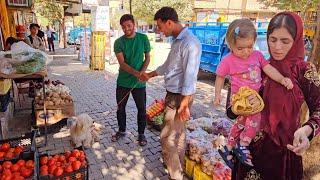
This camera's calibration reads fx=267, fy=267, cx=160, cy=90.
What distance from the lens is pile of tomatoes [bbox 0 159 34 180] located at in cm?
287

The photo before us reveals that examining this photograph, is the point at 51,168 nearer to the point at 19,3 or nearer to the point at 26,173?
the point at 26,173

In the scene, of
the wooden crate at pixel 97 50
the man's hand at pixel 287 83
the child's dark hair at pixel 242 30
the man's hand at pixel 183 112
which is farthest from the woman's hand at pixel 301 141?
the wooden crate at pixel 97 50

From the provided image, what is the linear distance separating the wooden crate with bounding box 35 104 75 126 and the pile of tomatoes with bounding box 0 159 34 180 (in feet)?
7.49

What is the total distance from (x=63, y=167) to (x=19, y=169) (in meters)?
0.47

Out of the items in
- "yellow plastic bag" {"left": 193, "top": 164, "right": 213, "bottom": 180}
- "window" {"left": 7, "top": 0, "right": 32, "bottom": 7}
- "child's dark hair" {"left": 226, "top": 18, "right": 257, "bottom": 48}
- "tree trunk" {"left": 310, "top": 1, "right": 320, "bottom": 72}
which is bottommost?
"yellow plastic bag" {"left": 193, "top": 164, "right": 213, "bottom": 180}

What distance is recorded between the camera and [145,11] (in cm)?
3556

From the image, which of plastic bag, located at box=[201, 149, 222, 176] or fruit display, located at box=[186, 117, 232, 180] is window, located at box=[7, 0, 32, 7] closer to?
fruit display, located at box=[186, 117, 232, 180]

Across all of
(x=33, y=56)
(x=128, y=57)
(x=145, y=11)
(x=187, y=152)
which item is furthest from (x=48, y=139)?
(x=145, y=11)

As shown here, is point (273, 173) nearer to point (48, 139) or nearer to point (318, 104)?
point (318, 104)

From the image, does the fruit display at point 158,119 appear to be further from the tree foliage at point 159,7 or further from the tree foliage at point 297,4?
the tree foliage at point 159,7

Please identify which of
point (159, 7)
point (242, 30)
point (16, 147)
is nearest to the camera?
point (242, 30)

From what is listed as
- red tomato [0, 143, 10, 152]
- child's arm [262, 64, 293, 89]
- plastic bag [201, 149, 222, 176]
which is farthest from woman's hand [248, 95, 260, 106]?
red tomato [0, 143, 10, 152]

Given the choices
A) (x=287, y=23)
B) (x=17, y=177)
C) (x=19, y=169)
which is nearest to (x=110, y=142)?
(x=19, y=169)

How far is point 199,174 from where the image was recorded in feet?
12.0
